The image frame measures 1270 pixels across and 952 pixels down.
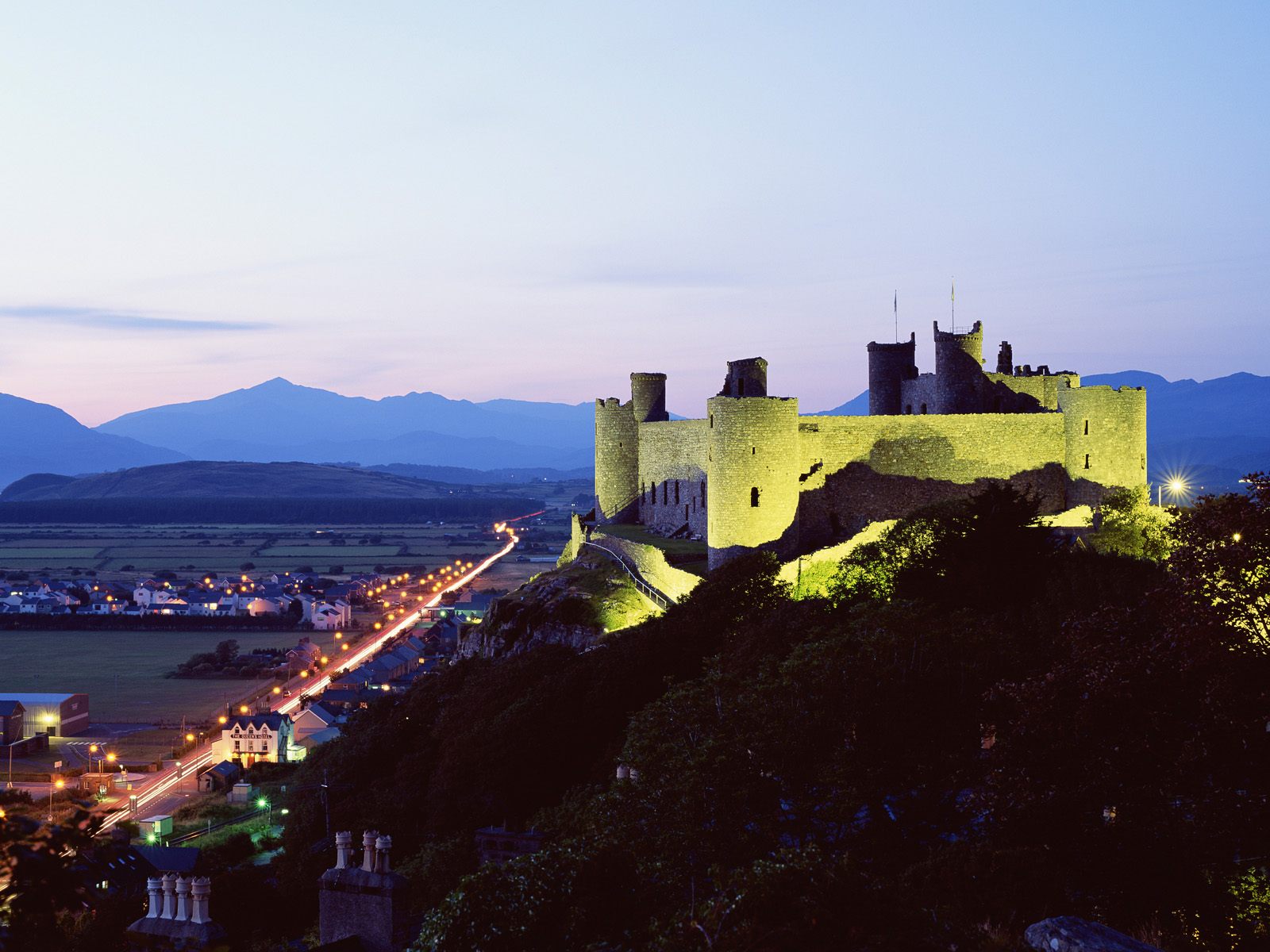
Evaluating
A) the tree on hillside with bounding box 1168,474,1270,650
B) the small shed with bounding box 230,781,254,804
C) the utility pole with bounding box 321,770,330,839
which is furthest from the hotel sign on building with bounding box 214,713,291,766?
the tree on hillside with bounding box 1168,474,1270,650

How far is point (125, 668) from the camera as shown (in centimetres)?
8925

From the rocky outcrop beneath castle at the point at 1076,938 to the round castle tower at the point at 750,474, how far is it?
30115mm

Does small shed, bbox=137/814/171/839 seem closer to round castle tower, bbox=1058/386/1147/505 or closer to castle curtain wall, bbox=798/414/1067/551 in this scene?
castle curtain wall, bbox=798/414/1067/551

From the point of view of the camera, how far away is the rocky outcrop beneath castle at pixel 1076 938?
11070mm

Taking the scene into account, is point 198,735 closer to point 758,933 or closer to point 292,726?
point 292,726

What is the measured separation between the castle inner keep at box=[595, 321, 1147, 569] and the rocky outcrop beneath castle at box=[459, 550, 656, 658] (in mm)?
3818

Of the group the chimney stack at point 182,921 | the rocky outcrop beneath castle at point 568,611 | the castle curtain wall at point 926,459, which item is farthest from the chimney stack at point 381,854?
the castle curtain wall at point 926,459

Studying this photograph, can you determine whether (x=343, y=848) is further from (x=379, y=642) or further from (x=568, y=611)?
(x=379, y=642)

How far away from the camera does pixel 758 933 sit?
12.9m

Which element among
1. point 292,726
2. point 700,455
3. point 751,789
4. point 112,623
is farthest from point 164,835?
point 112,623

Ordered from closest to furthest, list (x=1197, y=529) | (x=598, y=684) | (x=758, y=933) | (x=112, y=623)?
(x=758, y=933) < (x=1197, y=529) < (x=598, y=684) < (x=112, y=623)

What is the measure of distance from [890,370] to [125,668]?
205 ft

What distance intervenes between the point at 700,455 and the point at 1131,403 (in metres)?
15.4

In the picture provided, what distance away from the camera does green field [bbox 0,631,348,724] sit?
248ft
